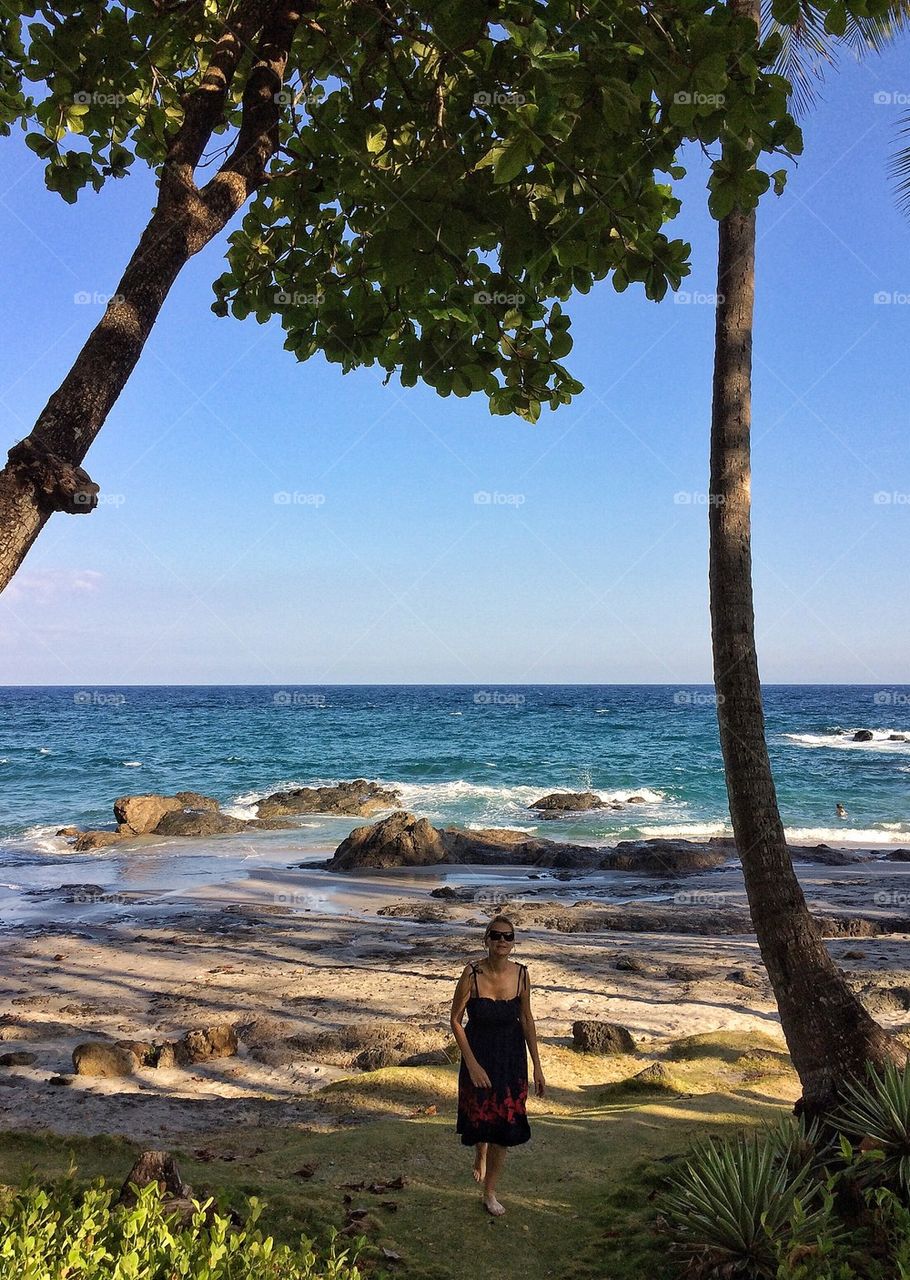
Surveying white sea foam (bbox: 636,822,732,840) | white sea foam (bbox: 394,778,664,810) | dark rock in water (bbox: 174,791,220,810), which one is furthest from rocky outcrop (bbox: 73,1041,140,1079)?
white sea foam (bbox: 394,778,664,810)

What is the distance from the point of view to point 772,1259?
4.18 m

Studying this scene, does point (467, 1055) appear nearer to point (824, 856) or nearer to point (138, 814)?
point (824, 856)

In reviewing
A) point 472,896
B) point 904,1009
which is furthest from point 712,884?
point 904,1009

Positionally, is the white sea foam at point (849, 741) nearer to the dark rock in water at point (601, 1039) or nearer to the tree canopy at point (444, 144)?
A: the dark rock in water at point (601, 1039)

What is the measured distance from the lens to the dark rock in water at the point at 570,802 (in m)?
36.7

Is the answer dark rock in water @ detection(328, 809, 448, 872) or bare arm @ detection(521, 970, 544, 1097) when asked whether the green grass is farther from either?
dark rock in water @ detection(328, 809, 448, 872)

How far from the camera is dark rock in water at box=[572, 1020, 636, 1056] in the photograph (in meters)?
9.21

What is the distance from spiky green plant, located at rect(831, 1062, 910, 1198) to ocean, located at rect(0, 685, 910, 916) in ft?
65.6

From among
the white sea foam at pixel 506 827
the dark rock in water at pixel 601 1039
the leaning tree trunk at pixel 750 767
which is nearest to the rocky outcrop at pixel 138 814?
the white sea foam at pixel 506 827

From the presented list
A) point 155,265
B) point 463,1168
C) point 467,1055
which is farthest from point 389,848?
point 155,265

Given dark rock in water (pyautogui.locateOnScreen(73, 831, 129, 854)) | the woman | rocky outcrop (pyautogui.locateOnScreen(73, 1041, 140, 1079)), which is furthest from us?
dark rock in water (pyautogui.locateOnScreen(73, 831, 129, 854))

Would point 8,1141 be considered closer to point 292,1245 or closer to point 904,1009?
point 292,1245

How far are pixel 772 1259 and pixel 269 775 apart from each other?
1857 inches

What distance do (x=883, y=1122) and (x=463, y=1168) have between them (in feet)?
8.51
